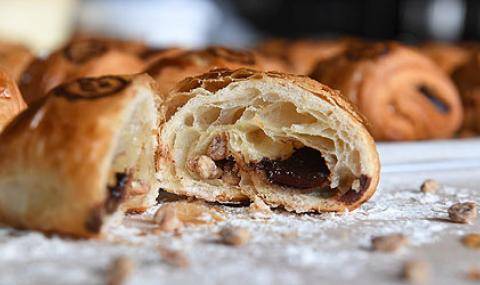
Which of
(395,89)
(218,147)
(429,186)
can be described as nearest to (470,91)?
(395,89)

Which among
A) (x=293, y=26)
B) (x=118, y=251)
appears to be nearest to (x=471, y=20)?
(x=293, y=26)

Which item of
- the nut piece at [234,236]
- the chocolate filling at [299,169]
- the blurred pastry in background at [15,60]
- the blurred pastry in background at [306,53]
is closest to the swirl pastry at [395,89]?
the blurred pastry in background at [306,53]

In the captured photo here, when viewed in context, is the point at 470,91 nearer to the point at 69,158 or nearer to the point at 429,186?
the point at 429,186

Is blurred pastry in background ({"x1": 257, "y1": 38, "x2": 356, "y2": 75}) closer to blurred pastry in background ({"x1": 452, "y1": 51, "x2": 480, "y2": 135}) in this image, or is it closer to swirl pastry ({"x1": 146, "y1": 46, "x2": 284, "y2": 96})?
blurred pastry in background ({"x1": 452, "y1": 51, "x2": 480, "y2": 135})

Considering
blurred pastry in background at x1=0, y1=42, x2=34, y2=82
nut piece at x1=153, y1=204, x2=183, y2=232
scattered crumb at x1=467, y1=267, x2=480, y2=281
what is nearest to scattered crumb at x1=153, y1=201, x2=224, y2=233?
nut piece at x1=153, y1=204, x2=183, y2=232

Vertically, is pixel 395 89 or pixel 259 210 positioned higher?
pixel 395 89

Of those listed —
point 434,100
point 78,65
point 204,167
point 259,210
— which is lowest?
point 259,210

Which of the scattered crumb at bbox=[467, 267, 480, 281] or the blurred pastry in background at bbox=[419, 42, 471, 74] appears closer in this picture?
the scattered crumb at bbox=[467, 267, 480, 281]

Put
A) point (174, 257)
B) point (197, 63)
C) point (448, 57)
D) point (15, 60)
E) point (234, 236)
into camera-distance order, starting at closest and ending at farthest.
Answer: point (174, 257) → point (234, 236) → point (197, 63) → point (15, 60) → point (448, 57)

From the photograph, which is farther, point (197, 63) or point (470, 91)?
point (470, 91)
